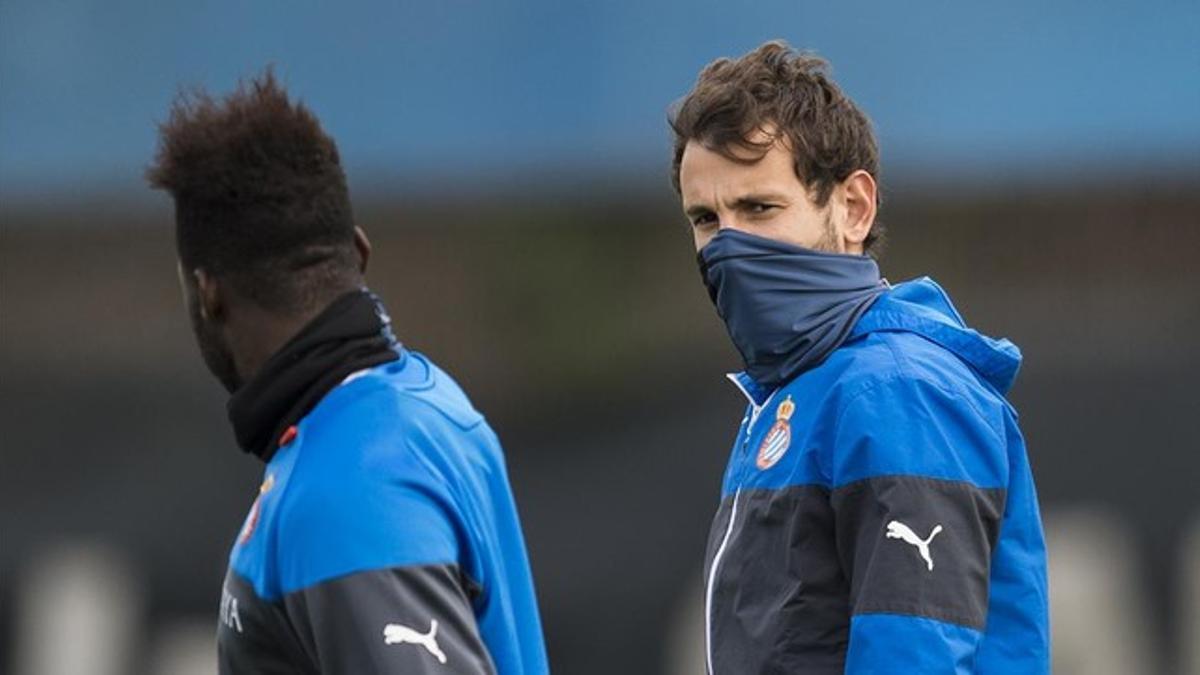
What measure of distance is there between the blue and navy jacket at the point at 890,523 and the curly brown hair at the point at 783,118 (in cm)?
22

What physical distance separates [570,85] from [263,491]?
20.0 feet

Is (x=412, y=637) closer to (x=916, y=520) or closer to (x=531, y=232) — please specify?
(x=916, y=520)

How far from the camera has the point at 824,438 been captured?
318 centimetres

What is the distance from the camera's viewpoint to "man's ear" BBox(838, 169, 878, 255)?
11.2 ft

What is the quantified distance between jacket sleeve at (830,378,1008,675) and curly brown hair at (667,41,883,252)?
0.41 m

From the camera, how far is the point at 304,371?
10.8 feet

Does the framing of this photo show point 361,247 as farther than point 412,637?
Yes

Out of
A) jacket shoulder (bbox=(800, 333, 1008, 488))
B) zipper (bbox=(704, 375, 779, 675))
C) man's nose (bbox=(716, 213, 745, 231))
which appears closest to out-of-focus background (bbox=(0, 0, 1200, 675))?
zipper (bbox=(704, 375, 779, 675))

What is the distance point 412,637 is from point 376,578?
0.09 meters

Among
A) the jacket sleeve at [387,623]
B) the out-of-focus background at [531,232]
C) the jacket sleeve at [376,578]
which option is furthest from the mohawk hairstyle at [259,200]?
the out-of-focus background at [531,232]

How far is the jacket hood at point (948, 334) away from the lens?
325 cm

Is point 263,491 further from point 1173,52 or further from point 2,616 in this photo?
point 1173,52

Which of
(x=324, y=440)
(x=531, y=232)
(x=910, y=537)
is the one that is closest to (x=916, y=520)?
(x=910, y=537)

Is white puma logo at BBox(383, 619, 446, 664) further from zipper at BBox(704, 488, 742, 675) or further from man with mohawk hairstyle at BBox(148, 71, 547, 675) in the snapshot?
zipper at BBox(704, 488, 742, 675)
